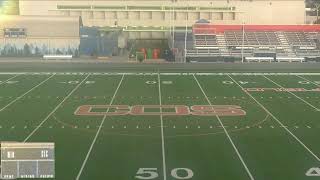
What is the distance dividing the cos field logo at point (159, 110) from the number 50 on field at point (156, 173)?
658 cm

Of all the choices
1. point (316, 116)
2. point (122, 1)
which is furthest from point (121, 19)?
point (316, 116)

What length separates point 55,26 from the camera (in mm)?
47156

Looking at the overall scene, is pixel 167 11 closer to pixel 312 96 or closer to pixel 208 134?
→ pixel 312 96

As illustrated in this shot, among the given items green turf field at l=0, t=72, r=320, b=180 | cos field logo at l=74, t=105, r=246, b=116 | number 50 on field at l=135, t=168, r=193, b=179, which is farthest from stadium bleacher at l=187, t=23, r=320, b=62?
number 50 on field at l=135, t=168, r=193, b=179

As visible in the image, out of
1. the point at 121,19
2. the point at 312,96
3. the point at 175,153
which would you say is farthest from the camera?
the point at 121,19

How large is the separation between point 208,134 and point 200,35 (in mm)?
35214

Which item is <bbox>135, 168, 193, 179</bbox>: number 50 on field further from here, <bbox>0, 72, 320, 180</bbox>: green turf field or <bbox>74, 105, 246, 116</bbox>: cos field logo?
<bbox>74, 105, 246, 116</bbox>: cos field logo
